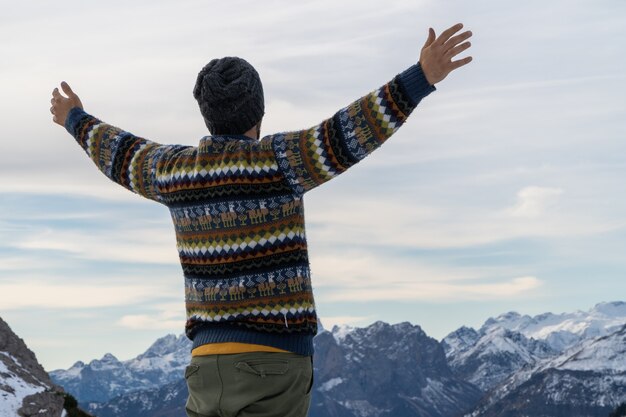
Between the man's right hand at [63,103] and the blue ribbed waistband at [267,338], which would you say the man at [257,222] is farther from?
the man's right hand at [63,103]

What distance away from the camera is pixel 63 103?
845cm

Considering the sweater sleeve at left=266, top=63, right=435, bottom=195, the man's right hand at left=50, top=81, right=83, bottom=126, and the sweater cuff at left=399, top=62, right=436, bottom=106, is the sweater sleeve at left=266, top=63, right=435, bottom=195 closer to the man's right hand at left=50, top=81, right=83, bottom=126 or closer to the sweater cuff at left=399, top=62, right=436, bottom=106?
the sweater cuff at left=399, top=62, right=436, bottom=106

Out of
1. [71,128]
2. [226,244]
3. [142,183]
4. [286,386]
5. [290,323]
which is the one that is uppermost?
[71,128]

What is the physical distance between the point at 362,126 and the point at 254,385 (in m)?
1.95

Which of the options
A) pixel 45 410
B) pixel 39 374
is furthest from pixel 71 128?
pixel 39 374

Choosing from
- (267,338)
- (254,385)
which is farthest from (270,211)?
(254,385)

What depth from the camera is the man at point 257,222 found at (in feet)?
20.9

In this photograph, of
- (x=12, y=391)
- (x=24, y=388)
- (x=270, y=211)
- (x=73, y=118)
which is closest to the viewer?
(x=270, y=211)

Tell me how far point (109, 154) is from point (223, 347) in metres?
2.21

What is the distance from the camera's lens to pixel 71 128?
827 centimetres

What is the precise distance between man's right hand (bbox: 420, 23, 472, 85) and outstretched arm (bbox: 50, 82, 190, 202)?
6.49 feet

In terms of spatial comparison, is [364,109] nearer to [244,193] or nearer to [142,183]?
[244,193]

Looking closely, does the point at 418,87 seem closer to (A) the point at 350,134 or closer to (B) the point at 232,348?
(A) the point at 350,134

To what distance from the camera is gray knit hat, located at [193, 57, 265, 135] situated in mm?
6695
